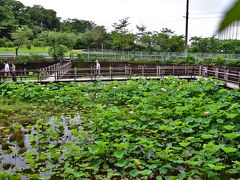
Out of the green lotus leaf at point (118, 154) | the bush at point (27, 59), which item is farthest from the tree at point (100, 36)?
the green lotus leaf at point (118, 154)

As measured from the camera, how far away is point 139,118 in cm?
730

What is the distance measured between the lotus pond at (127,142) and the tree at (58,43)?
66.5 ft

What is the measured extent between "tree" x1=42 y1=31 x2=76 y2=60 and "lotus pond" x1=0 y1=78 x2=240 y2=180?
20281 mm

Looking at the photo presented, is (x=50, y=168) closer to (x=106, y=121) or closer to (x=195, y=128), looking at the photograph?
(x=106, y=121)

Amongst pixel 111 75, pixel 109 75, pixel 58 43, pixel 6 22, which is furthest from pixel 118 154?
pixel 6 22

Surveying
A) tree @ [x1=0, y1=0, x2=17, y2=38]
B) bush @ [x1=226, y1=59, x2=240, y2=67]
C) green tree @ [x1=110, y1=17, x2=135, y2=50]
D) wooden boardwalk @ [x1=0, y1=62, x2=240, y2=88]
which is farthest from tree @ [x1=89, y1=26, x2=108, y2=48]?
wooden boardwalk @ [x1=0, y1=62, x2=240, y2=88]

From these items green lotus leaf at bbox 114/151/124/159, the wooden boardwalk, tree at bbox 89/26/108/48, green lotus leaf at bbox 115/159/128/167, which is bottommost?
green lotus leaf at bbox 115/159/128/167

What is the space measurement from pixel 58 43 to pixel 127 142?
26.1 metres

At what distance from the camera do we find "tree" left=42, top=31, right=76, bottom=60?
29848 mm

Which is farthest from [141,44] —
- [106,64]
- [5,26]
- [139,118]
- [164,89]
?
[139,118]

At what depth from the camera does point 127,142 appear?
19.0ft

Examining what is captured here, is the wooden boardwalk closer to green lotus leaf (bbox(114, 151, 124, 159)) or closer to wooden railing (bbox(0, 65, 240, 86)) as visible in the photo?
wooden railing (bbox(0, 65, 240, 86))

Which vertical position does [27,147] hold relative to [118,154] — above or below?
below

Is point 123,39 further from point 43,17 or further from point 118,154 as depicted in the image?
point 118,154
